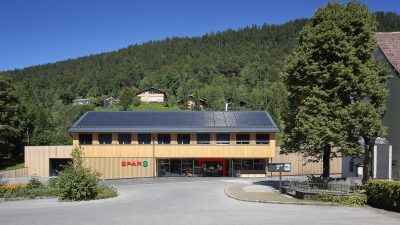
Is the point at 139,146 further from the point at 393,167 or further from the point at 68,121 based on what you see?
the point at 68,121

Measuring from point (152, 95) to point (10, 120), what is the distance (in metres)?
80.7

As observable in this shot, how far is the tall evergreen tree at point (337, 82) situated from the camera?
2691 centimetres

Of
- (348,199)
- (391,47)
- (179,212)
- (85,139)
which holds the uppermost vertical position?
(391,47)

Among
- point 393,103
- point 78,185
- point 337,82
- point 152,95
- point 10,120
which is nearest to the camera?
point 78,185

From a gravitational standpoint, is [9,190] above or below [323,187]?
below

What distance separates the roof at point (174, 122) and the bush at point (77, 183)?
2127cm

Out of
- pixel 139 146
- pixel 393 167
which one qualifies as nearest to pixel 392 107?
pixel 393 167

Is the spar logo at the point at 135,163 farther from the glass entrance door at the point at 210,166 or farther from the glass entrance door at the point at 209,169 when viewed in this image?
the glass entrance door at the point at 209,169

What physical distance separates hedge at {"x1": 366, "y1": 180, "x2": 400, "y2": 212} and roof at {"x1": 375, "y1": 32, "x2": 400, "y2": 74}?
9.37 m

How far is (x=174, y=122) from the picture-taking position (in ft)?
171

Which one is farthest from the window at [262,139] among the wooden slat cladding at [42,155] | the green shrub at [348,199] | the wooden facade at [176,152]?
the green shrub at [348,199]

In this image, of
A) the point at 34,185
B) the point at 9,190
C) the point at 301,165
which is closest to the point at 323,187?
the point at 34,185

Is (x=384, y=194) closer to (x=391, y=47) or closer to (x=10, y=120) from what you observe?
(x=391, y=47)

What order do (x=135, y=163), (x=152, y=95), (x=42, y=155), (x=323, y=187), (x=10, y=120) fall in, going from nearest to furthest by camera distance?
(x=323, y=187) → (x=135, y=163) → (x=42, y=155) → (x=10, y=120) → (x=152, y=95)
